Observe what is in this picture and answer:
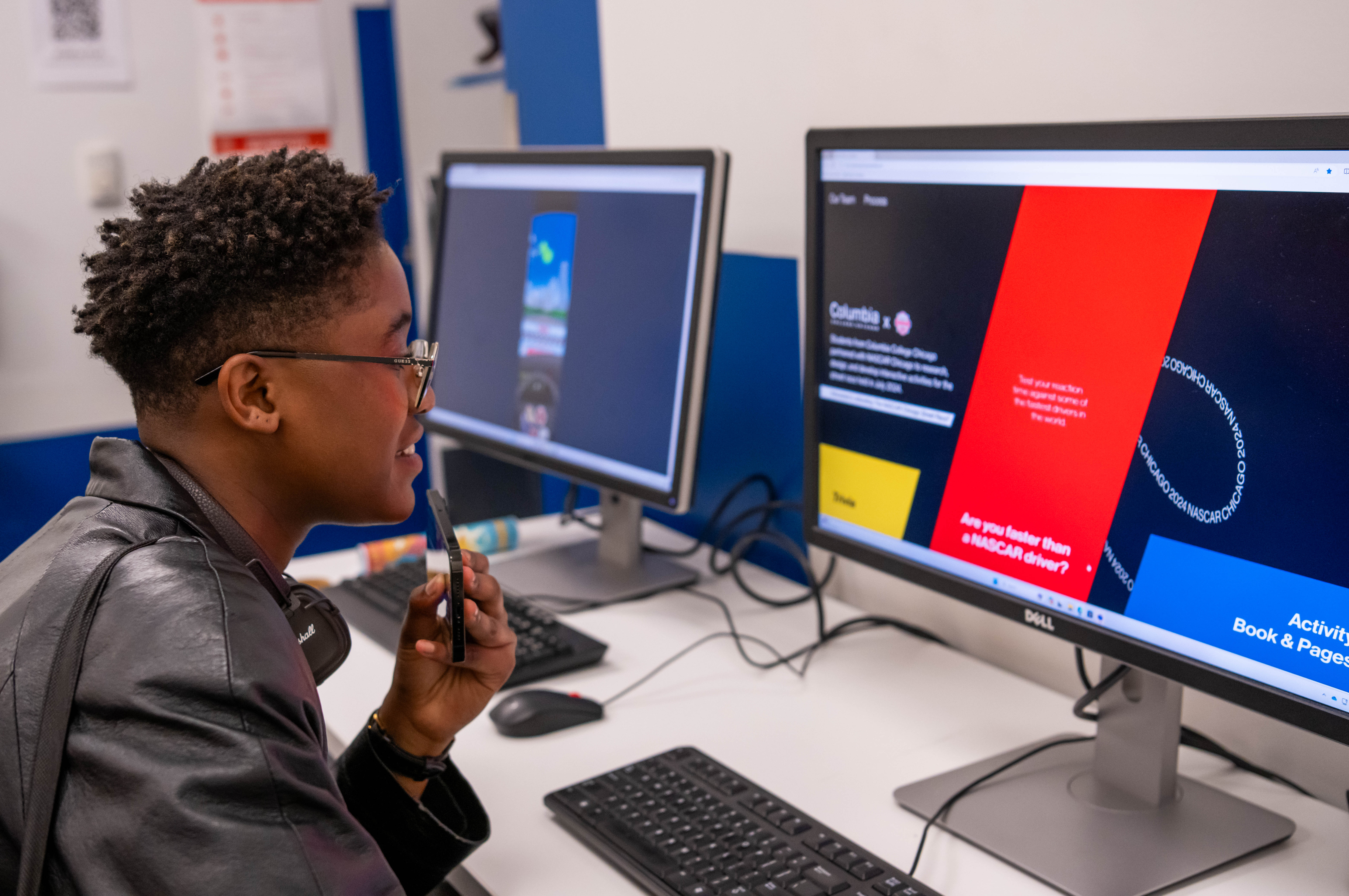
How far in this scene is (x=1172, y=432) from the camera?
0.82 metres

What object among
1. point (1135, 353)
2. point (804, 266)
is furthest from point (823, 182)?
point (1135, 353)

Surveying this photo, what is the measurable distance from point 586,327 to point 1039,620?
70 cm

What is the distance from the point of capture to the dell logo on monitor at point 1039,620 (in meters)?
0.91

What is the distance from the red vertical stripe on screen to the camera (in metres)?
0.83

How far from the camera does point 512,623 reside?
1280 millimetres

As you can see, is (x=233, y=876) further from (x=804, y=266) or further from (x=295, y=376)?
(x=804, y=266)

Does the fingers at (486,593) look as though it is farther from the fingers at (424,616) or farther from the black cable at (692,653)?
A: the black cable at (692,653)

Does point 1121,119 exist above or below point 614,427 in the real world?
above

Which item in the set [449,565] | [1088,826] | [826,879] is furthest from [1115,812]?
[449,565]

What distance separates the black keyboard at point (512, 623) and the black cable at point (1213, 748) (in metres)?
0.48

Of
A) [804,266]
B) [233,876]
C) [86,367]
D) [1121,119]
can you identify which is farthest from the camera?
[86,367]

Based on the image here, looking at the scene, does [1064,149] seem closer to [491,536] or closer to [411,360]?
[411,360]

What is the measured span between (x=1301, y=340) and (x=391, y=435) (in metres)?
0.61

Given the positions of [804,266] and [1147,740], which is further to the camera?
[804,266]
